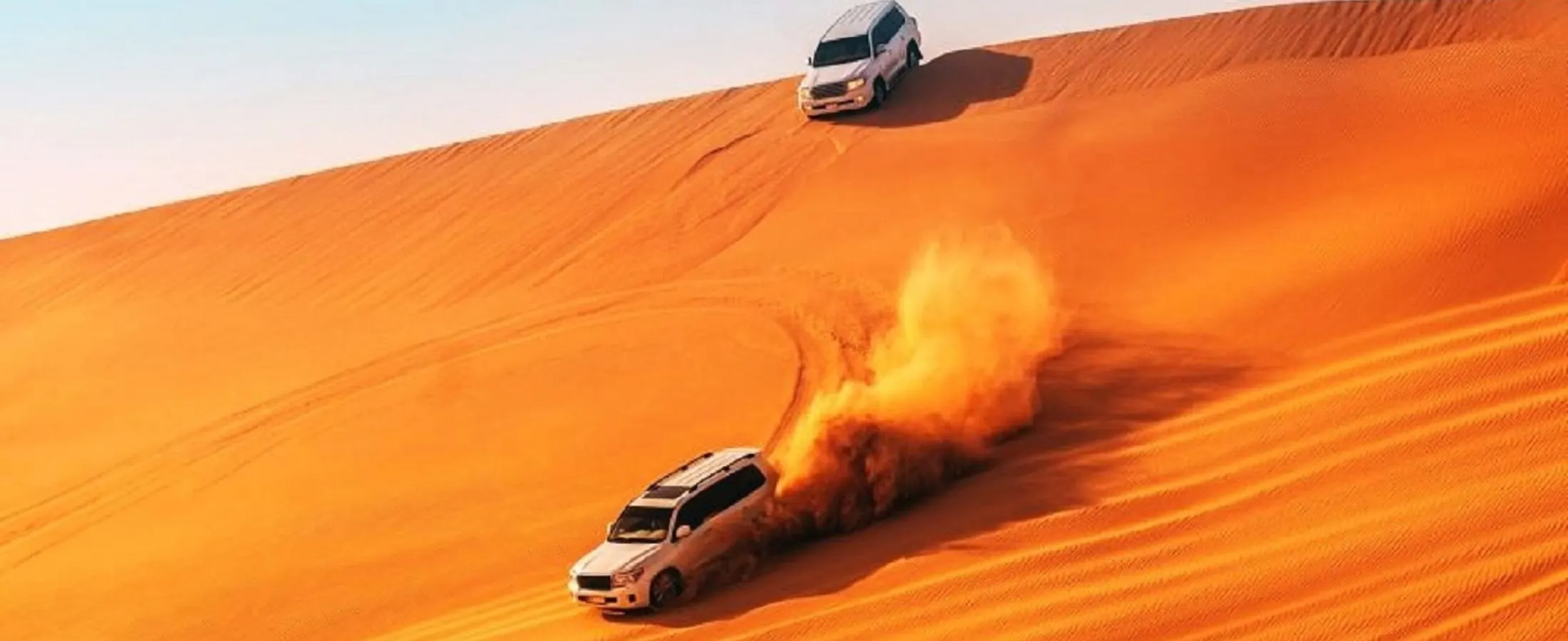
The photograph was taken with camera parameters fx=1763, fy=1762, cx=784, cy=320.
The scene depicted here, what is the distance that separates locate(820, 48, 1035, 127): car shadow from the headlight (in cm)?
1643

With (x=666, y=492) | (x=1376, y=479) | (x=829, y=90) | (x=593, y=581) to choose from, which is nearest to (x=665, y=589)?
(x=593, y=581)

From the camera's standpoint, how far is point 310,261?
32062 mm

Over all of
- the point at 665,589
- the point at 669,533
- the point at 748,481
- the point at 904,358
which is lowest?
the point at 665,589

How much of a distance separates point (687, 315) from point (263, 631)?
27.6 feet

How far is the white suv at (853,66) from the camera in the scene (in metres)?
31.5

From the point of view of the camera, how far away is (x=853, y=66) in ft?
104

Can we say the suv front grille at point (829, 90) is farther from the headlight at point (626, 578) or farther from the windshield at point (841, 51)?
the headlight at point (626, 578)

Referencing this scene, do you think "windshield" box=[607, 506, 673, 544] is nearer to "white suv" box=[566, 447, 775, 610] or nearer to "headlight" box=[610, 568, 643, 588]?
"white suv" box=[566, 447, 775, 610]

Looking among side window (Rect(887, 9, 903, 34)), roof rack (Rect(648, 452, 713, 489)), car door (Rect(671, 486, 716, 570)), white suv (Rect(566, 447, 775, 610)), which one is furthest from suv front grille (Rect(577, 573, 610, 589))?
side window (Rect(887, 9, 903, 34))

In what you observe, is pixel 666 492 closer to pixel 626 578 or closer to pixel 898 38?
pixel 626 578

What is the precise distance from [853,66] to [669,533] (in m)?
16.4

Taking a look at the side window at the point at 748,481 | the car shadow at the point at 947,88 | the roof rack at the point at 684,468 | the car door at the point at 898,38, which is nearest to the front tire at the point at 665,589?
the side window at the point at 748,481

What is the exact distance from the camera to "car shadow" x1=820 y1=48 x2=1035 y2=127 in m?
31.8

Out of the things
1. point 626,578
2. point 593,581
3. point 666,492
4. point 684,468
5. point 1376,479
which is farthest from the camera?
point 684,468
